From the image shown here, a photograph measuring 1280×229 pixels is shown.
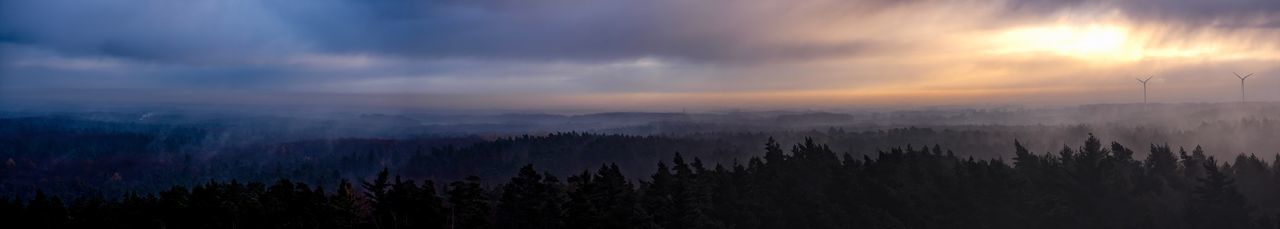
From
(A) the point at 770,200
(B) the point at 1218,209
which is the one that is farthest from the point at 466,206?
(B) the point at 1218,209

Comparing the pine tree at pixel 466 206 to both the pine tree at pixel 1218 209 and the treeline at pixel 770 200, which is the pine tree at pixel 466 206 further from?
the pine tree at pixel 1218 209

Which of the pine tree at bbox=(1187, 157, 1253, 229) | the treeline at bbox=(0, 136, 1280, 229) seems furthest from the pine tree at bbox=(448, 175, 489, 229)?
the pine tree at bbox=(1187, 157, 1253, 229)

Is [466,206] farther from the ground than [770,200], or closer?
farther from the ground

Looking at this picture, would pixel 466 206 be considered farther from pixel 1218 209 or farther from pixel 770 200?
pixel 1218 209

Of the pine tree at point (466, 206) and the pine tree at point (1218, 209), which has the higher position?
the pine tree at point (466, 206)

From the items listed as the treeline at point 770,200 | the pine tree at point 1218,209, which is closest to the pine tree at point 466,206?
the treeline at point 770,200

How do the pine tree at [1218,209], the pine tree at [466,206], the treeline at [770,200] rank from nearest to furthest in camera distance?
the treeline at [770,200], the pine tree at [466,206], the pine tree at [1218,209]

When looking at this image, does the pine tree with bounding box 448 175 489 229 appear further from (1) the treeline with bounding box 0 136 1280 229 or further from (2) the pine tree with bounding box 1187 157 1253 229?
(2) the pine tree with bounding box 1187 157 1253 229

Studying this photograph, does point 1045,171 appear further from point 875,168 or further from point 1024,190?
point 875,168
